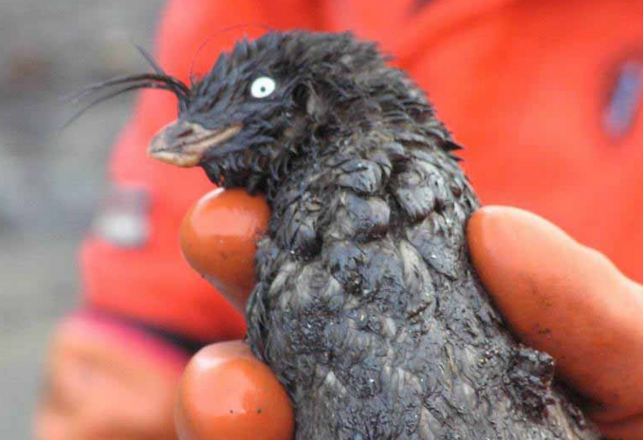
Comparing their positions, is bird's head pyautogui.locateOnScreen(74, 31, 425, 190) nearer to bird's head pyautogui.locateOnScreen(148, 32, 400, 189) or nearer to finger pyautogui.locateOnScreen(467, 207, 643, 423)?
bird's head pyautogui.locateOnScreen(148, 32, 400, 189)

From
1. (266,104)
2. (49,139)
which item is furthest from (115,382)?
(49,139)

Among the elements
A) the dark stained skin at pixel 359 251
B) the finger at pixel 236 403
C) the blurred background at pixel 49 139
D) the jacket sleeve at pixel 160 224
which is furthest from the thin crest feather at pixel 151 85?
the blurred background at pixel 49 139

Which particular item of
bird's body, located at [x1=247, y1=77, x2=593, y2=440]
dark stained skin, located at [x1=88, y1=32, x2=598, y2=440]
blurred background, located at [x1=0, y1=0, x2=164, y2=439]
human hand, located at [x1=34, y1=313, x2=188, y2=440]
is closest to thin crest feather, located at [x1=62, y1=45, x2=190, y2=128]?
dark stained skin, located at [x1=88, y1=32, x2=598, y2=440]

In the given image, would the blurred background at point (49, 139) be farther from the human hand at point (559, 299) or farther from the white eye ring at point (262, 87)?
the human hand at point (559, 299)

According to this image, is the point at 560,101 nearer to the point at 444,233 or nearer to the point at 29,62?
the point at 444,233

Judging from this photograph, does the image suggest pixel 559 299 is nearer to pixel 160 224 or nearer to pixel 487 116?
pixel 487 116

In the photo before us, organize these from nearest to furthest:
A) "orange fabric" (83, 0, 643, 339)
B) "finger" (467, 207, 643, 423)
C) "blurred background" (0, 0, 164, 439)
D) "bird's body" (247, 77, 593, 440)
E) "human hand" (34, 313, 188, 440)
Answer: "bird's body" (247, 77, 593, 440) → "finger" (467, 207, 643, 423) → "orange fabric" (83, 0, 643, 339) → "human hand" (34, 313, 188, 440) → "blurred background" (0, 0, 164, 439)

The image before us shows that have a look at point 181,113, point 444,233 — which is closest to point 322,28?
point 181,113
